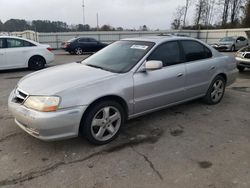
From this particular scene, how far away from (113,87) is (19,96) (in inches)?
53.2

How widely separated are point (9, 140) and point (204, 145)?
294 cm

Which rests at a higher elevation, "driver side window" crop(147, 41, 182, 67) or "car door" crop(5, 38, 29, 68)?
"driver side window" crop(147, 41, 182, 67)

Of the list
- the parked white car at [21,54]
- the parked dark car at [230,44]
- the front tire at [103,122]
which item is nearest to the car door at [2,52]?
the parked white car at [21,54]

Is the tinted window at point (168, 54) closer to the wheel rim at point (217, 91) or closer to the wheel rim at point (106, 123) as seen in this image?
the wheel rim at point (106, 123)

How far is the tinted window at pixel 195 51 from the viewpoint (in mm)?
4887

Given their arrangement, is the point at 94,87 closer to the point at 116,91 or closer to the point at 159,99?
the point at 116,91

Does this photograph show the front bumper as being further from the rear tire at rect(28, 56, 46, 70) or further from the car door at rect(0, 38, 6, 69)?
the rear tire at rect(28, 56, 46, 70)

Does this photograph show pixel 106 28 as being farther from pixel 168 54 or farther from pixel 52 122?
pixel 52 122

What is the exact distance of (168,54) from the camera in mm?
4574

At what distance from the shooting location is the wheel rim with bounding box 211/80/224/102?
18.1ft

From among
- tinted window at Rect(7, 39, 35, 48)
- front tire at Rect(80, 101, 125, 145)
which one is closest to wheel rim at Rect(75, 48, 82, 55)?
tinted window at Rect(7, 39, 35, 48)

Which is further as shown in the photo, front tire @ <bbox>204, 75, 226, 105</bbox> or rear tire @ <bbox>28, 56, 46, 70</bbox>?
rear tire @ <bbox>28, 56, 46, 70</bbox>

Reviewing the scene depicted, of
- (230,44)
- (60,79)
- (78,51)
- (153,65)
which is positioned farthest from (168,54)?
(230,44)

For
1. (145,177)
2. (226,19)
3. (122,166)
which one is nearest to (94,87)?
(122,166)
